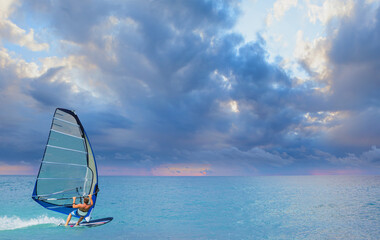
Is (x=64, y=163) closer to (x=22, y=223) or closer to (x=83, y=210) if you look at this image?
(x=83, y=210)

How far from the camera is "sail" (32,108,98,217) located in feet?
49.8

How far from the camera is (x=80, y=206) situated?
1647 centimetres

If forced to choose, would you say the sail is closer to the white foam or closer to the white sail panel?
the white sail panel

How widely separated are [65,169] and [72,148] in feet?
4.77

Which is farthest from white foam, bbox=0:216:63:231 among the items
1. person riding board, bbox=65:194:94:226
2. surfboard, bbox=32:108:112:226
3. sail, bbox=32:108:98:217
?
sail, bbox=32:108:98:217

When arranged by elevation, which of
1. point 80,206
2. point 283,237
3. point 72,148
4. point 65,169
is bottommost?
point 283,237

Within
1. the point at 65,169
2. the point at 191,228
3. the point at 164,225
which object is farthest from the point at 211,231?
the point at 65,169

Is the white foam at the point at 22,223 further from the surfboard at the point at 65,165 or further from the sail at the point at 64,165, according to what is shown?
the sail at the point at 64,165

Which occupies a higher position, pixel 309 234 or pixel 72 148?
pixel 72 148

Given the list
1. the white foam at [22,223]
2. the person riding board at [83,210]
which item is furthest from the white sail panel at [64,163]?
the white foam at [22,223]

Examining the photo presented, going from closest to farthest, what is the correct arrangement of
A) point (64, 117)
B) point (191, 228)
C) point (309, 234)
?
1. point (64, 117)
2. point (309, 234)
3. point (191, 228)

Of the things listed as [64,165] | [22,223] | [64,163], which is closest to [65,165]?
[64,165]

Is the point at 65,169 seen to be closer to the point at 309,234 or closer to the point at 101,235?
the point at 101,235

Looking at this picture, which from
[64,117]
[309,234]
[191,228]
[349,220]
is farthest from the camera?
[349,220]
